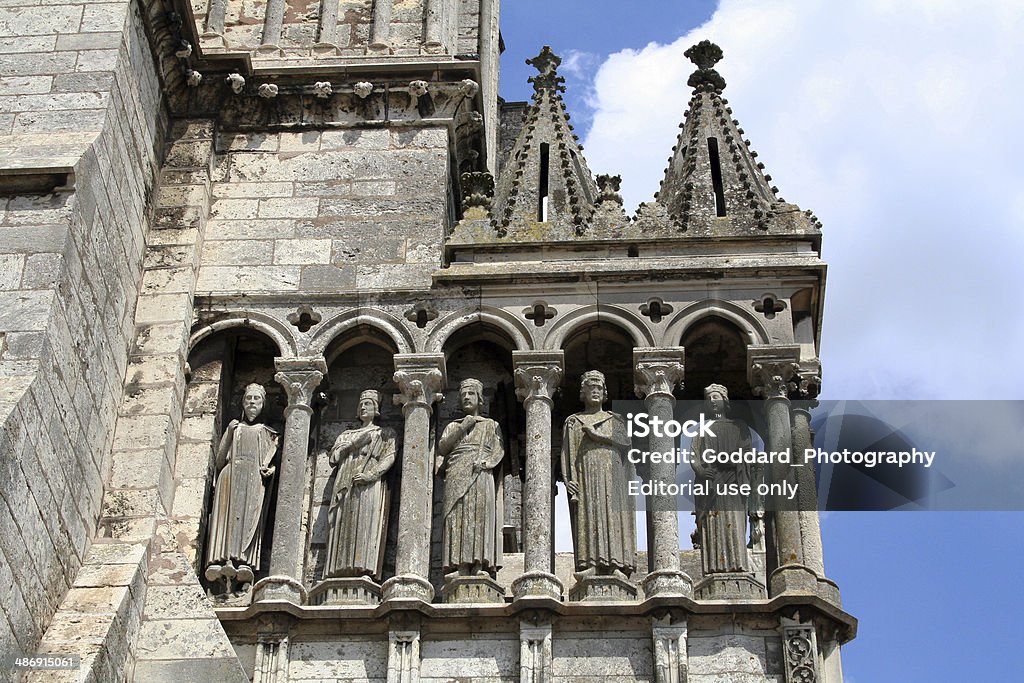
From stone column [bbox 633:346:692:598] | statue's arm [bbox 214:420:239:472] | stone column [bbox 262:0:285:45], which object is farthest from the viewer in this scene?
stone column [bbox 262:0:285:45]

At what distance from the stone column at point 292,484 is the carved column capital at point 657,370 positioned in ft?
6.91

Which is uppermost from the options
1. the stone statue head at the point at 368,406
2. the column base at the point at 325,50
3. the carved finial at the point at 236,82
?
the column base at the point at 325,50

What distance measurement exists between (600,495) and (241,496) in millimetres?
2312

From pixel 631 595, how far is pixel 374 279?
3077mm

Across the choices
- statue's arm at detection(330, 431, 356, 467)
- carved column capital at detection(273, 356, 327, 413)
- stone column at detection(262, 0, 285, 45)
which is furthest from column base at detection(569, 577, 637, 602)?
stone column at detection(262, 0, 285, 45)

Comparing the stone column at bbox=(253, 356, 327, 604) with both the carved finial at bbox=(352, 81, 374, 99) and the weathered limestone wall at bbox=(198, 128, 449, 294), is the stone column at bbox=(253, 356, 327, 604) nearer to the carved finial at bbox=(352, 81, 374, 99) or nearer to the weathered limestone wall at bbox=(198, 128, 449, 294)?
the weathered limestone wall at bbox=(198, 128, 449, 294)

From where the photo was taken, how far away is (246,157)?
47.5 feet

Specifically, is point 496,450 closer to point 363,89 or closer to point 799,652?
point 799,652

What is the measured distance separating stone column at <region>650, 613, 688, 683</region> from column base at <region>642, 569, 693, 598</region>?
0.57 ft

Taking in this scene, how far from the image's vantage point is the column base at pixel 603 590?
11874 mm

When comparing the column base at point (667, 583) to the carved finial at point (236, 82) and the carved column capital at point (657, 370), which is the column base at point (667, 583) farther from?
the carved finial at point (236, 82)

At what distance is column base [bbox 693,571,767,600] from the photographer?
11.9 m

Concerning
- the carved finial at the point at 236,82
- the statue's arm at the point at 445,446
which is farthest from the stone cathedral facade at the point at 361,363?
the carved finial at the point at 236,82

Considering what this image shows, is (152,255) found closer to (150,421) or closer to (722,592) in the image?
(150,421)
